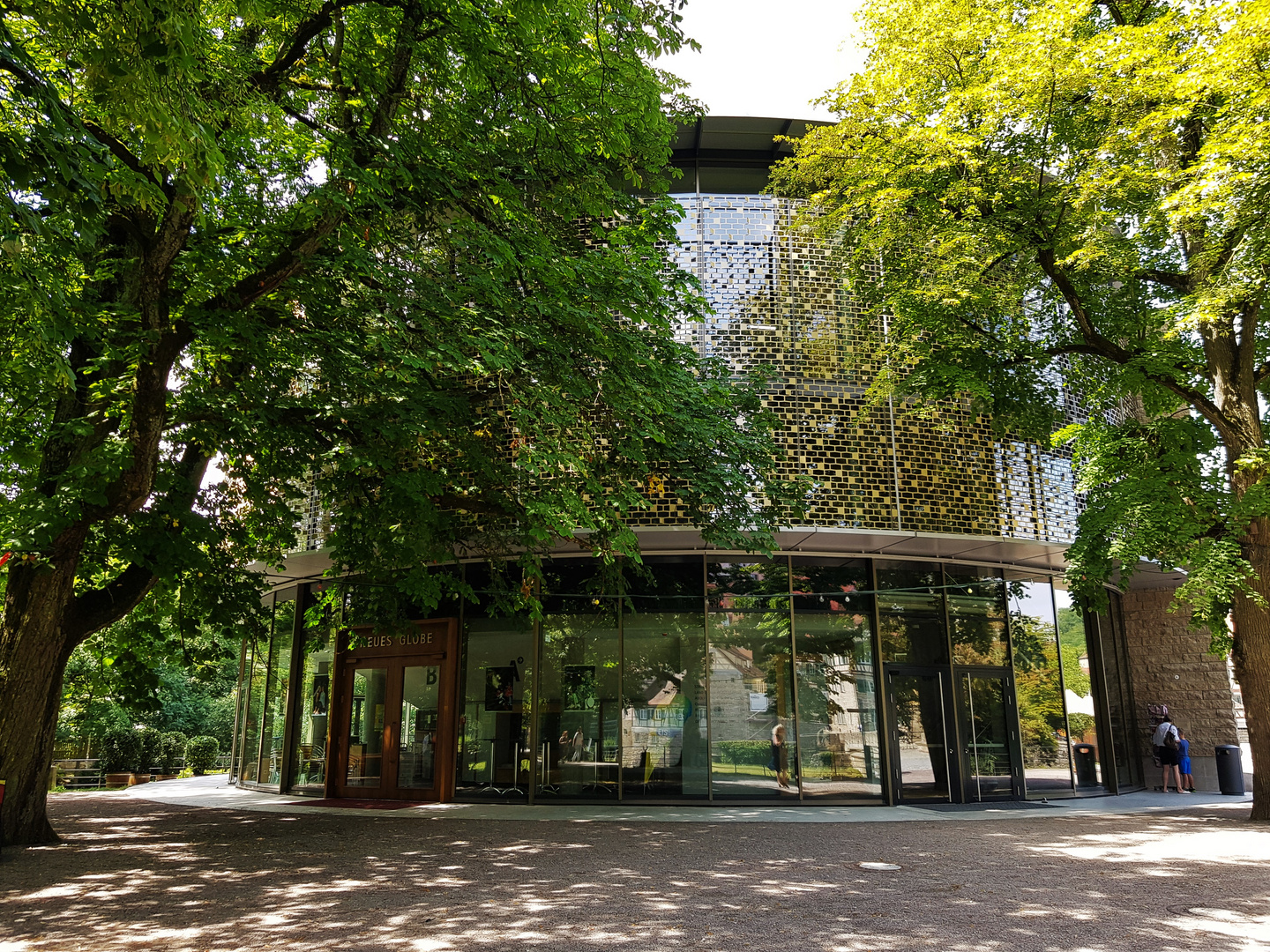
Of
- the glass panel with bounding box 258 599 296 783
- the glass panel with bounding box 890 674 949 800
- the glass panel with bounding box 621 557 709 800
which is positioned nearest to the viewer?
the glass panel with bounding box 621 557 709 800

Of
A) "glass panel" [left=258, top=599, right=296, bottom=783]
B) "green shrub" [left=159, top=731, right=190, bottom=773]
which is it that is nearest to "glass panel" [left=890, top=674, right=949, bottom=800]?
"glass panel" [left=258, top=599, right=296, bottom=783]

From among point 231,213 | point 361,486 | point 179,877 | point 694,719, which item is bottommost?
point 179,877

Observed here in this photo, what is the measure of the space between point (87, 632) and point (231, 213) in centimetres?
536

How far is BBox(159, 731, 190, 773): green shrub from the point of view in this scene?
24.4m

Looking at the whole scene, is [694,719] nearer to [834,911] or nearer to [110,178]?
[834,911]

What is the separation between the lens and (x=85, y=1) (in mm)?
5695

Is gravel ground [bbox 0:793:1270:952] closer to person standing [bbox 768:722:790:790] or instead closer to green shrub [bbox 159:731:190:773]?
person standing [bbox 768:722:790:790]

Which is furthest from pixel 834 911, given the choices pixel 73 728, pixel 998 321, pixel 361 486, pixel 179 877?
pixel 73 728

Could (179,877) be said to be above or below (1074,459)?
below

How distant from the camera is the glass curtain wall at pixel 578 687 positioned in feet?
47.9

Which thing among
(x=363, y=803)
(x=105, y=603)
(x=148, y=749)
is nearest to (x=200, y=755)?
(x=148, y=749)

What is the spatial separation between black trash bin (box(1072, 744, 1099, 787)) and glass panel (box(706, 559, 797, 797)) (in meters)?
6.17

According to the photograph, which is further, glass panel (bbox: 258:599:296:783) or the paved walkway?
glass panel (bbox: 258:599:296:783)

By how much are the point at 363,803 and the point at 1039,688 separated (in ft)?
41.5
